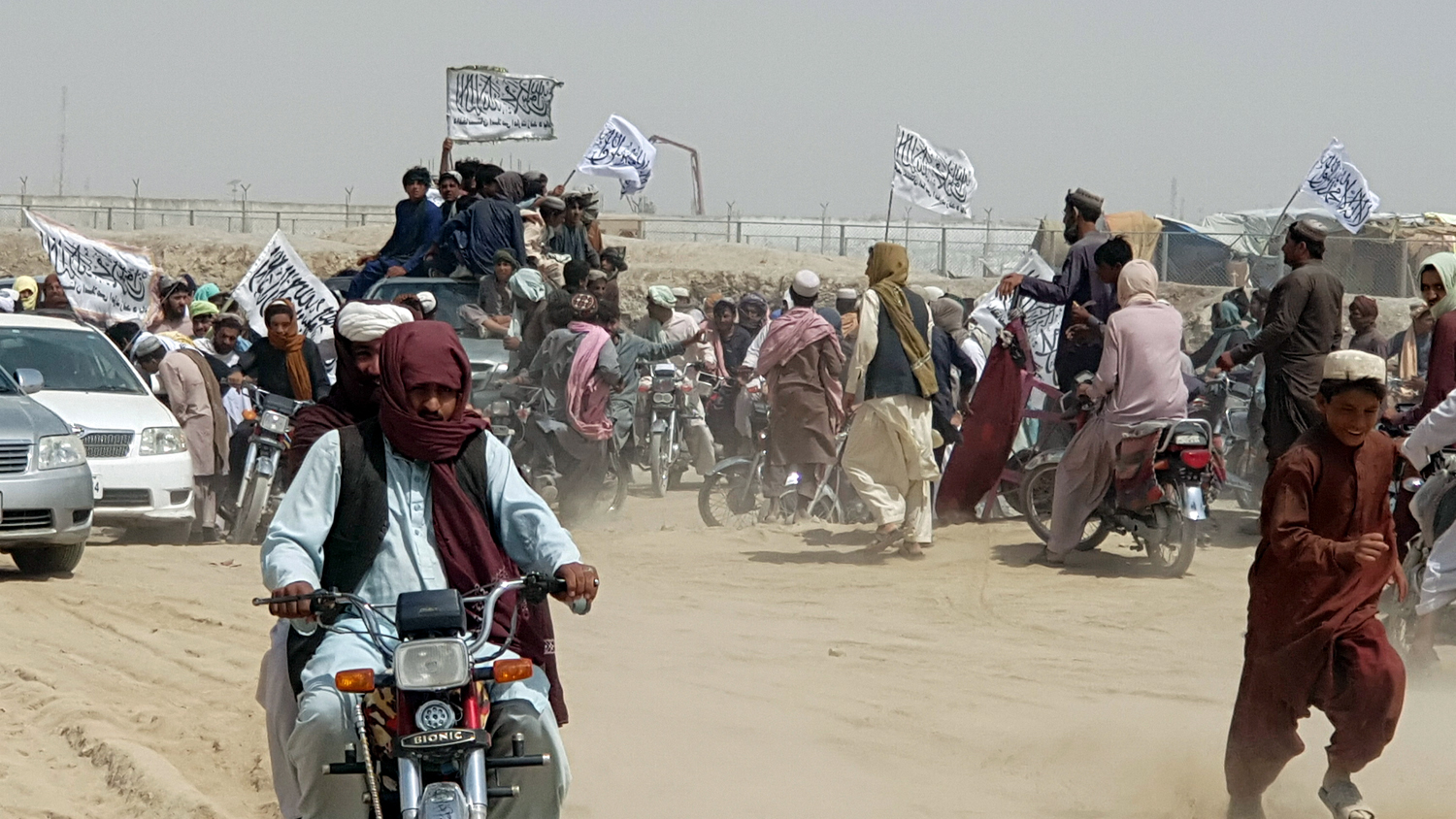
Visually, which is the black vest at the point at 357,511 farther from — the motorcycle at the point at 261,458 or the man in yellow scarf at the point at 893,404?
the motorcycle at the point at 261,458

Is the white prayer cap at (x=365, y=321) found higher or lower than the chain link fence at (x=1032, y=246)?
lower

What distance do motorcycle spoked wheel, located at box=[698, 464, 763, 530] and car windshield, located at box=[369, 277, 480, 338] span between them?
3.02 meters

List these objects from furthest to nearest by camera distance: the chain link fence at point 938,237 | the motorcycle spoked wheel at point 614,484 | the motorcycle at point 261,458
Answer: the chain link fence at point 938,237
the motorcycle spoked wheel at point 614,484
the motorcycle at point 261,458

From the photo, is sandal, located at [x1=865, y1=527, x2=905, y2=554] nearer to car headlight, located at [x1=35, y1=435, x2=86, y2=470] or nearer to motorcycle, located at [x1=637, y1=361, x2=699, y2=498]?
motorcycle, located at [x1=637, y1=361, x2=699, y2=498]

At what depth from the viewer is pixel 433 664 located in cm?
416

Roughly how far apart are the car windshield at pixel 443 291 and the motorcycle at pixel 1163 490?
647 cm

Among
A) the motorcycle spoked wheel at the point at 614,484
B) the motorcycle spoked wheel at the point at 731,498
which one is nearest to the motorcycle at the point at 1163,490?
the motorcycle spoked wheel at the point at 731,498

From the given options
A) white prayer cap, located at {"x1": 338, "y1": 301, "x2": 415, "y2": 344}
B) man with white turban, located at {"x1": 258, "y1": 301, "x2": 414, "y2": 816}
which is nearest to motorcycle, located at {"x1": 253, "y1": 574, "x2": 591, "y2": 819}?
man with white turban, located at {"x1": 258, "y1": 301, "x2": 414, "y2": 816}

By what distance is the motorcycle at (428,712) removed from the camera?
4109mm

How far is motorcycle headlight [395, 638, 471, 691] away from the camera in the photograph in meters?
4.14

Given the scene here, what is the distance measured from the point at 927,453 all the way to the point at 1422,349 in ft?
14.8

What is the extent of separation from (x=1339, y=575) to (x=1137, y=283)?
5.50m

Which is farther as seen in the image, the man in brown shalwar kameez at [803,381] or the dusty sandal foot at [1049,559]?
the man in brown shalwar kameez at [803,381]

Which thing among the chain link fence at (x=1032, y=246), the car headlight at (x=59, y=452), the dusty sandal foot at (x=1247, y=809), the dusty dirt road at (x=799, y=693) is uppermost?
the chain link fence at (x=1032, y=246)
